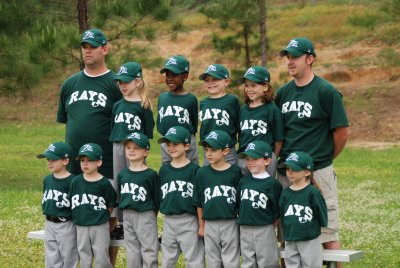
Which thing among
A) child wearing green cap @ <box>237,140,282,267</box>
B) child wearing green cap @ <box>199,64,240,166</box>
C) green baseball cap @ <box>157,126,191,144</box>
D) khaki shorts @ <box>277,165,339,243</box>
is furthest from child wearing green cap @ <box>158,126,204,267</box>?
khaki shorts @ <box>277,165,339,243</box>

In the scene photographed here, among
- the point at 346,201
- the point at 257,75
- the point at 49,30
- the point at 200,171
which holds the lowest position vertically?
the point at 346,201

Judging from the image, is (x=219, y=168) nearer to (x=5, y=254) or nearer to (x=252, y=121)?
(x=252, y=121)

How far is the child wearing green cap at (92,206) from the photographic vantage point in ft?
29.5

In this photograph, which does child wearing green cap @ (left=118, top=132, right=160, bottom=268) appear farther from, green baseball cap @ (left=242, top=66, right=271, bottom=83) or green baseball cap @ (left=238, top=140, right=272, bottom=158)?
green baseball cap @ (left=242, top=66, right=271, bottom=83)

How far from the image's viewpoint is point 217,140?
28.0ft

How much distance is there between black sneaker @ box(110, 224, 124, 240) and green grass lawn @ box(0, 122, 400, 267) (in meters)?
1.37

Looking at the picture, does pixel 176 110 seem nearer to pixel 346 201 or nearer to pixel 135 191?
pixel 135 191

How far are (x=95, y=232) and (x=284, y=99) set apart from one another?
7.15 feet

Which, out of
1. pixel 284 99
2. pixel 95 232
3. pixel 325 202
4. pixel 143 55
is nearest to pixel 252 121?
pixel 284 99

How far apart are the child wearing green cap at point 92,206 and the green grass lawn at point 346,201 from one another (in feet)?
5.54

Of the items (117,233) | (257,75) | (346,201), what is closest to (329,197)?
(257,75)

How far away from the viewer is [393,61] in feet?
117

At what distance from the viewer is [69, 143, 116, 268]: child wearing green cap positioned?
8.98m

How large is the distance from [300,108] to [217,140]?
0.79 m
